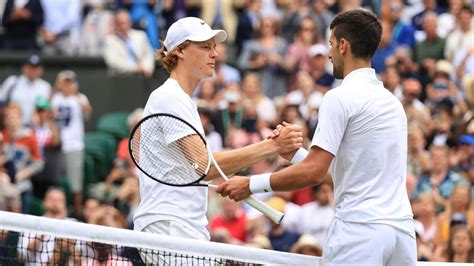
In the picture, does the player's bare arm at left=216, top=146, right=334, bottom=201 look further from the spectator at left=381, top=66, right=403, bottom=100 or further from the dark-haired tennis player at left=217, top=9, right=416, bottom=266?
the spectator at left=381, top=66, right=403, bottom=100

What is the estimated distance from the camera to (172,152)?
27.1ft

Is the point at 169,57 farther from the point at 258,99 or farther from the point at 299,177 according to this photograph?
the point at 258,99

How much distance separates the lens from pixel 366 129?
7.89 m

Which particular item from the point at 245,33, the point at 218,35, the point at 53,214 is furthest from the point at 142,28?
the point at 218,35

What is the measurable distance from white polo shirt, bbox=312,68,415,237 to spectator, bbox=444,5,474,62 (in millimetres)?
10483

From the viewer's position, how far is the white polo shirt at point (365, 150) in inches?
309

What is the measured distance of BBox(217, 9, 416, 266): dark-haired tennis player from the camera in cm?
785

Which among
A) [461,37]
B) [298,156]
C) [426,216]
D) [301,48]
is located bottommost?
[426,216]

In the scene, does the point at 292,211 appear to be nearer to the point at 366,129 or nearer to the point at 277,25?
the point at 277,25

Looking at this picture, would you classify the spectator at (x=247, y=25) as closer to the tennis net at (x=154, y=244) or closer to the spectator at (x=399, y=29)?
the spectator at (x=399, y=29)

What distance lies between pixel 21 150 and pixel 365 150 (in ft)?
31.2

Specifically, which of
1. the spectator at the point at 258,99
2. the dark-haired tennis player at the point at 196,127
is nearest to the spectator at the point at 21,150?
the spectator at the point at 258,99

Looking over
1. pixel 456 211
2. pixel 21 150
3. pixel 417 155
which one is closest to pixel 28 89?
pixel 21 150

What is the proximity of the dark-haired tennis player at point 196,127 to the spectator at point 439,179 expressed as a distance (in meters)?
6.41
